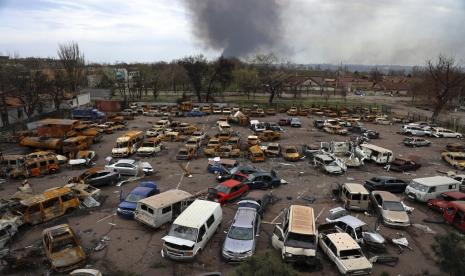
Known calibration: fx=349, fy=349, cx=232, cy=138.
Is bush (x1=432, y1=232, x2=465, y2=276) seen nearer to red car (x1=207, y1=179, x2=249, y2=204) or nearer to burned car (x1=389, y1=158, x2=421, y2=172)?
red car (x1=207, y1=179, x2=249, y2=204)

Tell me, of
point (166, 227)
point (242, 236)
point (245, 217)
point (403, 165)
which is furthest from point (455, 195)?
point (166, 227)

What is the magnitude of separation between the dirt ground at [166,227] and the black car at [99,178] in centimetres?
51

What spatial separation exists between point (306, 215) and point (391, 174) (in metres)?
12.7

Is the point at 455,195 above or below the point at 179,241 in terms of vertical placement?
above

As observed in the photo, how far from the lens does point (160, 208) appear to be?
582 inches

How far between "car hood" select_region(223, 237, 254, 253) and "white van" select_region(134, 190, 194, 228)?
343cm

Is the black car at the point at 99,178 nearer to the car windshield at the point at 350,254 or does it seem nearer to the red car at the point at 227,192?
the red car at the point at 227,192

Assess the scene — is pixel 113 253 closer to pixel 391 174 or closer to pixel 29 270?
pixel 29 270

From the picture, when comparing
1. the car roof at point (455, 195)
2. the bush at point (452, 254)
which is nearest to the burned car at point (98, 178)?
the bush at point (452, 254)

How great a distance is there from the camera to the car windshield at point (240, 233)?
13.1 m

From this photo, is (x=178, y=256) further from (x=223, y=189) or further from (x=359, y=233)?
(x=359, y=233)

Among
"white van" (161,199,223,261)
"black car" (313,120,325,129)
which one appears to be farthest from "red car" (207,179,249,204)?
"black car" (313,120,325,129)

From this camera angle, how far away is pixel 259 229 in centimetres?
1495

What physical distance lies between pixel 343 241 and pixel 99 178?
14.0m
